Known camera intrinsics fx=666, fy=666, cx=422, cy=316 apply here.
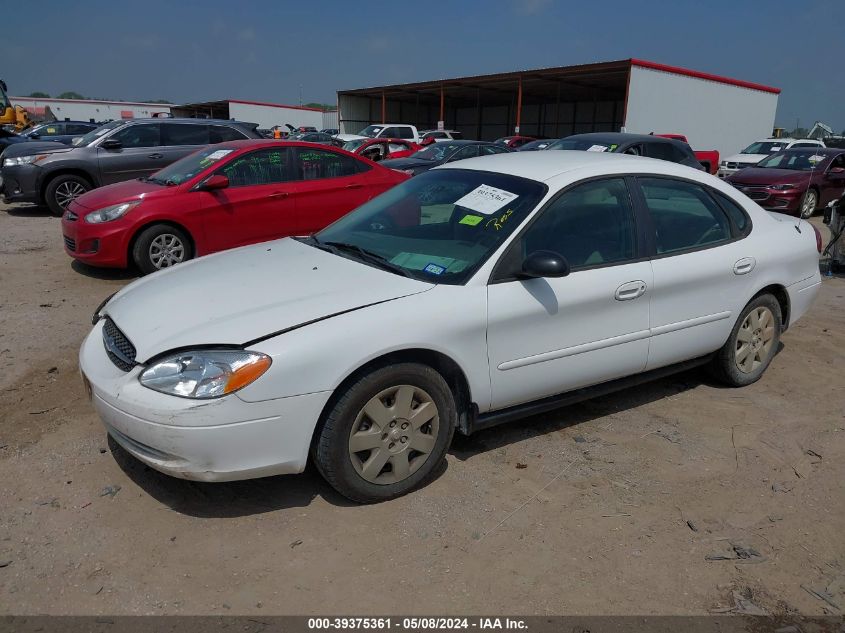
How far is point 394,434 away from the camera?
10.1 ft

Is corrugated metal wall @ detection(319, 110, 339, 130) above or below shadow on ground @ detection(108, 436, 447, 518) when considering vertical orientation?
above

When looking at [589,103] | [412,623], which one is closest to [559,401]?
[412,623]

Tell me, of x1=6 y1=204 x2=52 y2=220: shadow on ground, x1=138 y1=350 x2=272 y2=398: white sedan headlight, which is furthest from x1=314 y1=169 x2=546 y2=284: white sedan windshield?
x1=6 y1=204 x2=52 y2=220: shadow on ground

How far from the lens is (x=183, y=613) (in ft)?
8.04

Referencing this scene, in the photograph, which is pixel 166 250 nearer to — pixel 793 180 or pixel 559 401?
pixel 559 401

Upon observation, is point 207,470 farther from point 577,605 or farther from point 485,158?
point 485,158

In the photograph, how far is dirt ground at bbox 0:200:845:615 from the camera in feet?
8.46

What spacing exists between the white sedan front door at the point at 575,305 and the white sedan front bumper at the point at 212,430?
103 cm

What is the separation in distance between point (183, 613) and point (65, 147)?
10900mm

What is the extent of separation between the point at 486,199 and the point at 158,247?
4566 millimetres

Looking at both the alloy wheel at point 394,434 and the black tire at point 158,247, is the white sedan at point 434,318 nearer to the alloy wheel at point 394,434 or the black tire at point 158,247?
the alloy wheel at point 394,434

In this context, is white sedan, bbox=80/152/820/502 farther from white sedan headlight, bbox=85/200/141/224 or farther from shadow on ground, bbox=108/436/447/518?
white sedan headlight, bbox=85/200/141/224

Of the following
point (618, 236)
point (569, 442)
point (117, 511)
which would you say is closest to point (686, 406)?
point (569, 442)

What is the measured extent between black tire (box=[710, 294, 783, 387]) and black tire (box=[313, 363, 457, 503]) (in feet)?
7.42
